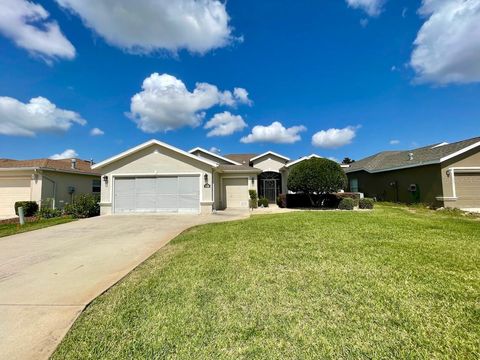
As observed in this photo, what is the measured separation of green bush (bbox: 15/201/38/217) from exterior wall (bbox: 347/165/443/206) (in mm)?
26647

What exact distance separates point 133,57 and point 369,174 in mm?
21965

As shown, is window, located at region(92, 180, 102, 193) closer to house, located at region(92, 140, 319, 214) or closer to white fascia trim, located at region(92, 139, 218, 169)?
house, located at region(92, 140, 319, 214)

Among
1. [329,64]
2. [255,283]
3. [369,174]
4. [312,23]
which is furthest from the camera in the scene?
[369,174]

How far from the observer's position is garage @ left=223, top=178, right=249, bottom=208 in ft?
61.6

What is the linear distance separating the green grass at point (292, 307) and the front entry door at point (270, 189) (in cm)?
1656

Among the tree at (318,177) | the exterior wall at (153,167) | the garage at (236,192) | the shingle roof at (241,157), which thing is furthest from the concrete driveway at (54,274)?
the shingle roof at (241,157)

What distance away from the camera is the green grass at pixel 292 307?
99.0 inches

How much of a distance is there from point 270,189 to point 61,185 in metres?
17.4

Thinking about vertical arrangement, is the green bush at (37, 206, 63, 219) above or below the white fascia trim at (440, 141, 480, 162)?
below

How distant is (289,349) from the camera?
8.12 feet

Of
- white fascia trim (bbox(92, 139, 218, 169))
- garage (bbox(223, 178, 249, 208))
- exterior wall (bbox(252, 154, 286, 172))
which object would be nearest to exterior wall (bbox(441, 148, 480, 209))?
exterior wall (bbox(252, 154, 286, 172))

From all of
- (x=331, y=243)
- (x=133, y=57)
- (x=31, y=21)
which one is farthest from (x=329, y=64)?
(x=31, y=21)

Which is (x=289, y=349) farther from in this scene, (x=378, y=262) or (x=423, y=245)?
(x=423, y=245)

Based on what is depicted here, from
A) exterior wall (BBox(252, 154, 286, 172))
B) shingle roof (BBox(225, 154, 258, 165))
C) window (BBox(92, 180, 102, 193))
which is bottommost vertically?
window (BBox(92, 180, 102, 193))
